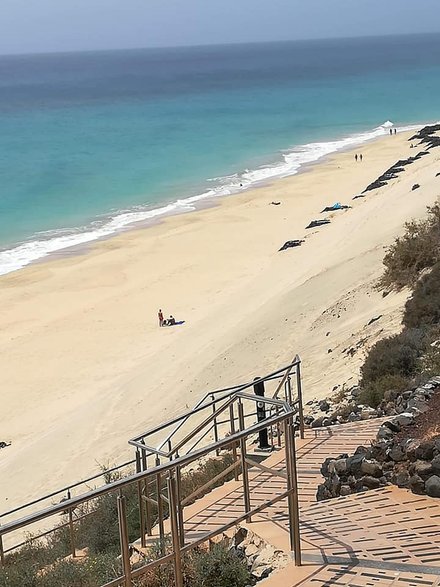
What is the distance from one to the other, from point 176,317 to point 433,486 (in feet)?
67.1

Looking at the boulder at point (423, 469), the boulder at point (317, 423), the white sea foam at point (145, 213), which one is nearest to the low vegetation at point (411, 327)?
the boulder at point (317, 423)

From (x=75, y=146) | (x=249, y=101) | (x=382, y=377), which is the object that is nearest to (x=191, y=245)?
(x=382, y=377)

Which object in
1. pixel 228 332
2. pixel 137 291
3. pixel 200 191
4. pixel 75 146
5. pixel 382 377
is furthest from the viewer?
pixel 75 146

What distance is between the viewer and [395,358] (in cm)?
1172

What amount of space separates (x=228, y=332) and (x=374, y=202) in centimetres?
1579

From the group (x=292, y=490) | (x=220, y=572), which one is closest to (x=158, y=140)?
(x=292, y=490)

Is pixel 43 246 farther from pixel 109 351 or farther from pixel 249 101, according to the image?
pixel 249 101

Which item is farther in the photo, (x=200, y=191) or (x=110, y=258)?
(x=200, y=191)

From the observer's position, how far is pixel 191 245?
37.3m

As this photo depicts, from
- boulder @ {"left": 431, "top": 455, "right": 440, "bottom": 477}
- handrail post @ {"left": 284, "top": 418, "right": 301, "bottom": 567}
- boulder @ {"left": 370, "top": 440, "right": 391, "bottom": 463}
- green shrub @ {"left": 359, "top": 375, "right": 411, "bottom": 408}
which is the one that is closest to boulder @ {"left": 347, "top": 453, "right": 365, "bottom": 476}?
boulder @ {"left": 370, "top": 440, "right": 391, "bottom": 463}

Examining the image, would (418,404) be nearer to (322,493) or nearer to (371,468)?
(371,468)

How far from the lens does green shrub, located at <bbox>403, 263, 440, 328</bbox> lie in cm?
1385

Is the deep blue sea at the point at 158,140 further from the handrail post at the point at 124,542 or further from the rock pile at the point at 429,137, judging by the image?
the handrail post at the point at 124,542

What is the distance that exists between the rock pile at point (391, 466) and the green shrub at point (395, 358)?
350 cm
